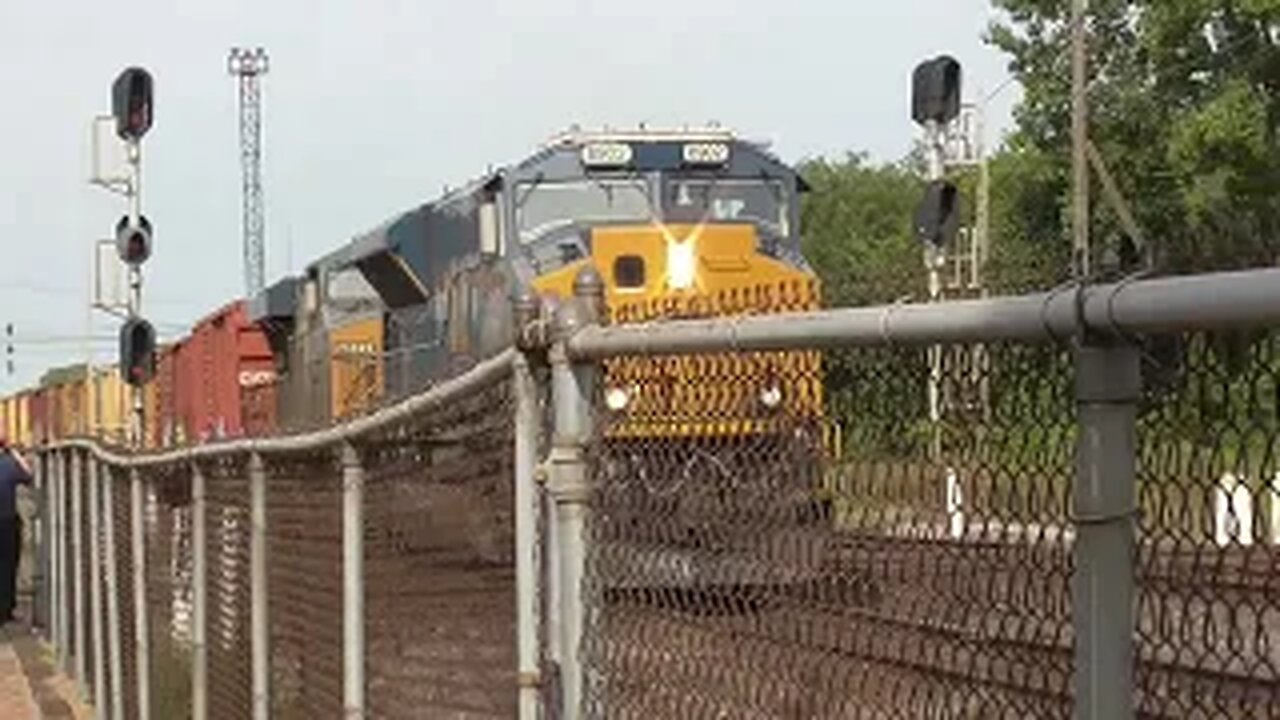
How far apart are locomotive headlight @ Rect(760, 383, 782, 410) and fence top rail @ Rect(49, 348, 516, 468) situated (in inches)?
37.0

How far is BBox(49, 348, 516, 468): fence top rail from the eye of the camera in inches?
182

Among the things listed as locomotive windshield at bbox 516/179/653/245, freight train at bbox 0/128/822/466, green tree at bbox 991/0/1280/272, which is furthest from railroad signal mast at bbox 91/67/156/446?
green tree at bbox 991/0/1280/272

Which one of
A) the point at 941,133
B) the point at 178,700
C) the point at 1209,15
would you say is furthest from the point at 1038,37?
the point at 178,700

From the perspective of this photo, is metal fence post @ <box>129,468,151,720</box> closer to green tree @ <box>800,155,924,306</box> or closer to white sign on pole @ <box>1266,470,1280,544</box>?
white sign on pole @ <box>1266,470,1280,544</box>

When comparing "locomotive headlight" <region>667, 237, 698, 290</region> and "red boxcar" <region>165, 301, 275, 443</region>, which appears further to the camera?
"red boxcar" <region>165, 301, 275, 443</region>

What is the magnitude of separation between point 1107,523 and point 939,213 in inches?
501

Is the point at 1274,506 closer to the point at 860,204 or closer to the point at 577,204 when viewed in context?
the point at 577,204

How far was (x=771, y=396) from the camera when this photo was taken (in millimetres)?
3564

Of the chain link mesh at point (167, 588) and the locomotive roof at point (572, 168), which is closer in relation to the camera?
the chain link mesh at point (167, 588)

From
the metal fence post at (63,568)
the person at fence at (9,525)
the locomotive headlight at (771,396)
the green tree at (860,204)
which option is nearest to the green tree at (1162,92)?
the person at fence at (9,525)

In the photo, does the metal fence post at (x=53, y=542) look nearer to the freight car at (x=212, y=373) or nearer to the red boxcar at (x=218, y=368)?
the freight car at (x=212, y=373)

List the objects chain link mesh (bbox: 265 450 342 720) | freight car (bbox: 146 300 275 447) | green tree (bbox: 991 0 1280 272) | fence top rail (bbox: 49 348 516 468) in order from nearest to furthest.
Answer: fence top rail (bbox: 49 348 516 468), chain link mesh (bbox: 265 450 342 720), freight car (bbox: 146 300 275 447), green tree (bbox: 991 0 1280 272)

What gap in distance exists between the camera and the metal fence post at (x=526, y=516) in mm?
4320

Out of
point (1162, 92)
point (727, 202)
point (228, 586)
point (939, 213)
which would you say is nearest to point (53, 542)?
point (727, 202)
